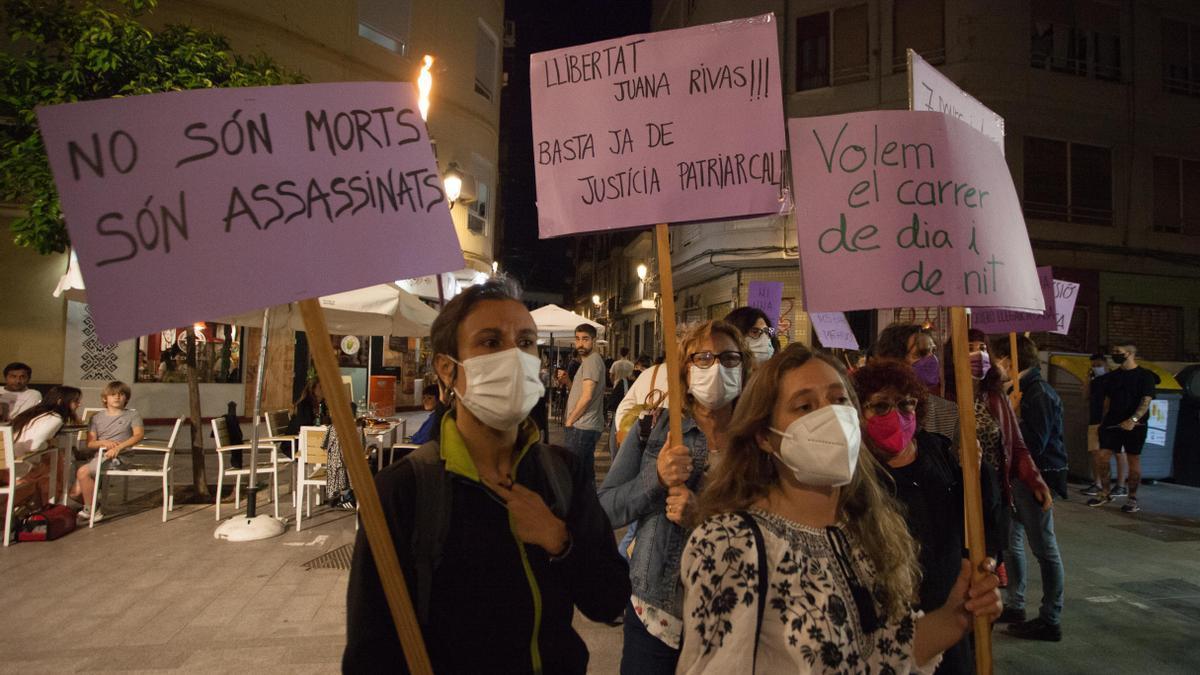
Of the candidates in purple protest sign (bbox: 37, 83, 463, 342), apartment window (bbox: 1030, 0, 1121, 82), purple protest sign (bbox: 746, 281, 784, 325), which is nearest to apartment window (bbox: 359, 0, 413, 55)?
purple protest sign (bbox: 746, 281, 784, 325)

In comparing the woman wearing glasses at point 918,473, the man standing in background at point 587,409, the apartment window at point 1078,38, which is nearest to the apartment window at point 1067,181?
the apartment window at point 1078,38

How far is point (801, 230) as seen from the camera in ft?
7.97

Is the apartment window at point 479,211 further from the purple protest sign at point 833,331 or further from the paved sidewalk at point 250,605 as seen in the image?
the purple protest sign at point 833,331

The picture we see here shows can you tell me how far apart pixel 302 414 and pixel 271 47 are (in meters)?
9.73

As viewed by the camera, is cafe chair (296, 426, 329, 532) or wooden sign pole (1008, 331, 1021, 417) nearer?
wooden sign pole (1008, 331, 1021, 417)

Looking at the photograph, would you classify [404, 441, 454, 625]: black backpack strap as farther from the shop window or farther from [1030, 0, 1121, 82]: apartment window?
[1030, 0, 1121, 82]: apartment window

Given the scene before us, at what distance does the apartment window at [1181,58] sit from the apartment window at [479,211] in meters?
19.4

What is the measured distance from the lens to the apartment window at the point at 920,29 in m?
18.2

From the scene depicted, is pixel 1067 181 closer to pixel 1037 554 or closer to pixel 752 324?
pixel 1037 554

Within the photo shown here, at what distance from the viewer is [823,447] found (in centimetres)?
187

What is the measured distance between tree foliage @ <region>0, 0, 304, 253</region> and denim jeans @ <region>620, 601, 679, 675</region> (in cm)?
742

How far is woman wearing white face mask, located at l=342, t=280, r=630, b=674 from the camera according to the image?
1.58 meters

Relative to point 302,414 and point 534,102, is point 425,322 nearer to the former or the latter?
point 302,414

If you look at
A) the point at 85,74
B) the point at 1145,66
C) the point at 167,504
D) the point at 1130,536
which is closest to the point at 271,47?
the point at 85,74
